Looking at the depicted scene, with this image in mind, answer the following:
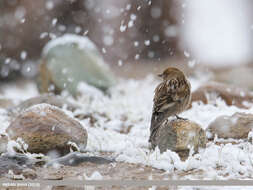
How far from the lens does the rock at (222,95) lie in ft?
19.0

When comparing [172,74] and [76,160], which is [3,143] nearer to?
[76,160]

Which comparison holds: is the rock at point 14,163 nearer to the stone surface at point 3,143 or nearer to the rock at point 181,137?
the stone surface at point 3,143

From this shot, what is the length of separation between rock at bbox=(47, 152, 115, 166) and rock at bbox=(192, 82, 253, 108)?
2602 mm

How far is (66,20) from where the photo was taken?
13852mm

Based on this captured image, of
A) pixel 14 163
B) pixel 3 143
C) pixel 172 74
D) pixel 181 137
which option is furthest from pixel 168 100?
pixel 3 143

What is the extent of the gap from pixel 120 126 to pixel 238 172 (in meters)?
2.36

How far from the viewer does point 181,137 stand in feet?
11.3

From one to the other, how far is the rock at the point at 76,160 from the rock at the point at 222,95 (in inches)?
102

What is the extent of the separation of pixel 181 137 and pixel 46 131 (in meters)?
1.11

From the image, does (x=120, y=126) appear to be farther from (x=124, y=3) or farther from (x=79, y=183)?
(x=124, y=3)

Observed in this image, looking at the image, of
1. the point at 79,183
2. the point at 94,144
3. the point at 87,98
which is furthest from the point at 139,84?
the point at 79,183

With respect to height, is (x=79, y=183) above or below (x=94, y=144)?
below

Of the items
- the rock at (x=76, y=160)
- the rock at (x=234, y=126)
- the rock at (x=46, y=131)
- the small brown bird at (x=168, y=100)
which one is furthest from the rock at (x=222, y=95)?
the rock at (x=76, y=160)

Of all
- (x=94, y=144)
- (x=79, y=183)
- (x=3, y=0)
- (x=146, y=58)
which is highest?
(x=3, y=0)
